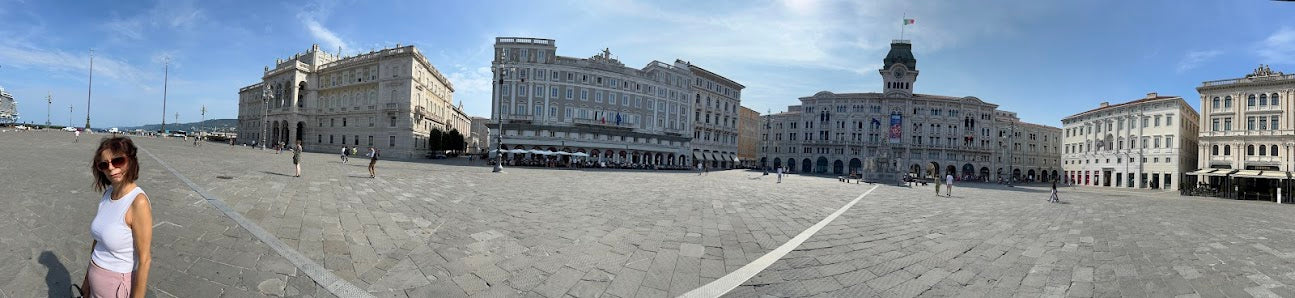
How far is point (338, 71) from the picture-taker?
5912 centimetres

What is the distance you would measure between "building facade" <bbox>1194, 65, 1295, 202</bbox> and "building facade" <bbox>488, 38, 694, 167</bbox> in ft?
163

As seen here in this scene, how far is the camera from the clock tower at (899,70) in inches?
3118

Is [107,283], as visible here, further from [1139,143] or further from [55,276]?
[1139,143]

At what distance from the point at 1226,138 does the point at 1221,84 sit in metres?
5.21

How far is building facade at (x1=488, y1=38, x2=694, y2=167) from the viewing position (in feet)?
170

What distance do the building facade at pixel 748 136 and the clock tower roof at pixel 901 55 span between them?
2480cm

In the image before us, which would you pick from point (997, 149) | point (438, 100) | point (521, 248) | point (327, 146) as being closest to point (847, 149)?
point (997, 149)

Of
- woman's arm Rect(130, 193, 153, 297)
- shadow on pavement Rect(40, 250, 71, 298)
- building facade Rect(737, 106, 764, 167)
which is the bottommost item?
shadow on pavement Rect(40, 250, 71, 298)

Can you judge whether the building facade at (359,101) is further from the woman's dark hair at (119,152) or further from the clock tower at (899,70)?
the clock tower at (899,70)

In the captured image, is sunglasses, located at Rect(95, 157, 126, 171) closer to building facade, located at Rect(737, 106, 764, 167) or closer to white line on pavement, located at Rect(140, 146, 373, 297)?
white line on pavement, located at Rect(140, 146, 373, 297)

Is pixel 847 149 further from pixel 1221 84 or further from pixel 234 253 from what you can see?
pixel 234 253

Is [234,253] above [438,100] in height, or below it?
below

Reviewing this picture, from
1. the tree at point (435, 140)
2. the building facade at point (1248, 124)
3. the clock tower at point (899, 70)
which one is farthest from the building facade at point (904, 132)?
the tree at point (435, 140)

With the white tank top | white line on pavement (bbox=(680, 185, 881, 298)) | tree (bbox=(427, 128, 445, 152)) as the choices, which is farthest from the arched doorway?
the white tank top
